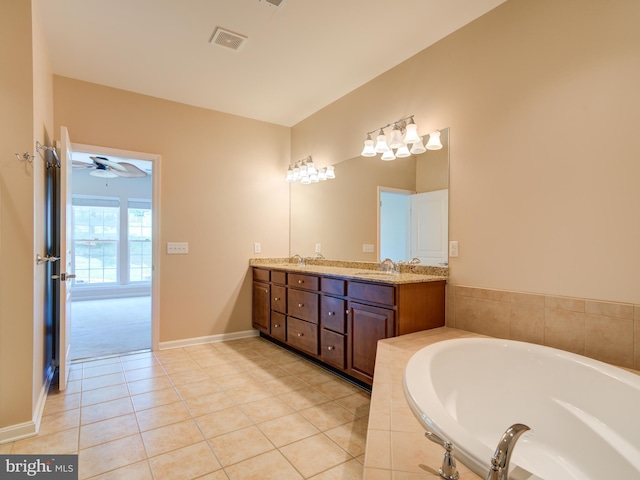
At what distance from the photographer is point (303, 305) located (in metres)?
3.09

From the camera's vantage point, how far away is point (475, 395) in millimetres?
1645

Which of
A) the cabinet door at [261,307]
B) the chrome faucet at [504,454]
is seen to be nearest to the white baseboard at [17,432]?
the cabinet door at [261,307]

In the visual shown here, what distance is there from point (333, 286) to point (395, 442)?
177cm

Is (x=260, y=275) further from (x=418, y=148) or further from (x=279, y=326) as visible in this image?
(x=418, y=148)

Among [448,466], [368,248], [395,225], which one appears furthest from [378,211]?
[448,466]

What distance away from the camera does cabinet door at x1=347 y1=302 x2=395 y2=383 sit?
225cm

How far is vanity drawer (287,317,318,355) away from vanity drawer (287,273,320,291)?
316 mm

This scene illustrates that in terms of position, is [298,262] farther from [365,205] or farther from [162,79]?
[162,79]

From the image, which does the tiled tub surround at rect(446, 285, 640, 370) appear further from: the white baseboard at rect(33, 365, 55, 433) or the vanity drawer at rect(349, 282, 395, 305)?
the white baseboard at rect(33, 365, 55, 433)

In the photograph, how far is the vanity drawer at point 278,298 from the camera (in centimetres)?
339

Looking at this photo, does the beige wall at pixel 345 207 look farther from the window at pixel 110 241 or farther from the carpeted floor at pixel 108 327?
the window at pixel 110 241

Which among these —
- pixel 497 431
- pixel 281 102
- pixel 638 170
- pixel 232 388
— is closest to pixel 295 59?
pixel 281 102

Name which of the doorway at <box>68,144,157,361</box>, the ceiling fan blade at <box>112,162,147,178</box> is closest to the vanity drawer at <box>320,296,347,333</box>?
the ceiling fan blade at <box>112,162,147,178</box>

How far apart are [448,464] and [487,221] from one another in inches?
66.6
